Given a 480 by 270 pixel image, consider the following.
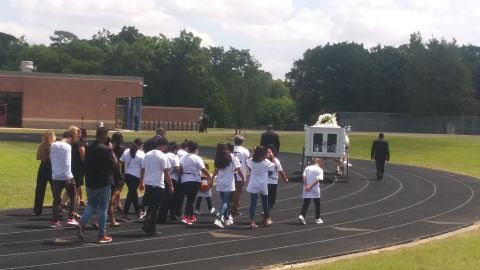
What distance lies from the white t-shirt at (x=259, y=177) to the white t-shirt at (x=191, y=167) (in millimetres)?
969

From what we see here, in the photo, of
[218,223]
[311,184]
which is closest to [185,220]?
[218,223]

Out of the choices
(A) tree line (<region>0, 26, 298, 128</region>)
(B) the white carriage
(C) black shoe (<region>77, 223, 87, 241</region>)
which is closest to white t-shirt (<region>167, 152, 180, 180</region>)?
(C) black shoe (<region>77, 223, 87, 241</region>)

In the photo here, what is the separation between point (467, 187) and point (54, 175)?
16.0 m

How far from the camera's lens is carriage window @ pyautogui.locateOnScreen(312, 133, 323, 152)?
1061 inches

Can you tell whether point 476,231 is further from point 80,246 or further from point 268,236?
point 80,246

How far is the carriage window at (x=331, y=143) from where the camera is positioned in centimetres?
2691

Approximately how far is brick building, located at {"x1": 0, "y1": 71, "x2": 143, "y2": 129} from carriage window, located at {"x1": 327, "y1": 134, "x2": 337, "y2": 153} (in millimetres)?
44143

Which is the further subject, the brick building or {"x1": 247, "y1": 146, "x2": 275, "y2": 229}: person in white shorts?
the brick building

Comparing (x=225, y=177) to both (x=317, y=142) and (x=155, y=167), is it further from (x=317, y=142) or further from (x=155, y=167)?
(x=317, y=142)

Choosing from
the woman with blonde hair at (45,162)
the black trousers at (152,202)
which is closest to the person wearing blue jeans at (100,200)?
the black trousers at (152,202)

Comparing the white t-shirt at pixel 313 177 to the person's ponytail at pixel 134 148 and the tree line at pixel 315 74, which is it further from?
the tree line at pixel 315 74

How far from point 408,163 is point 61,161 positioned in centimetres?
2878

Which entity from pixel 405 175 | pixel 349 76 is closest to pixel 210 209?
pixel 405 175

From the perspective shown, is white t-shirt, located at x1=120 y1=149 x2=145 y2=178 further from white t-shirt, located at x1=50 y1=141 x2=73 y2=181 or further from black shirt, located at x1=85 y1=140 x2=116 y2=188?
black shirt, located at x1=85 y1=140 x2=116 y2=188
